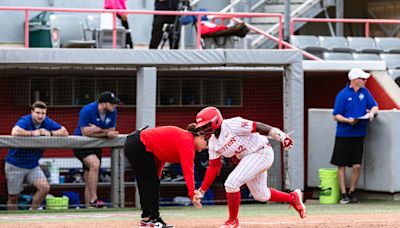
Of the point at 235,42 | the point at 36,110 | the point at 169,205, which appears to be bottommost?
the point at 169,205

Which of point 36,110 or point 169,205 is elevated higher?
point 36,110

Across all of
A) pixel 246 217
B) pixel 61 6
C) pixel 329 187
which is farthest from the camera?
pixel 61 6

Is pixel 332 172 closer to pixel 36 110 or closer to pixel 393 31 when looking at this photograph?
pixel 36 110

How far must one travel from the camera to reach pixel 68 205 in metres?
16.2

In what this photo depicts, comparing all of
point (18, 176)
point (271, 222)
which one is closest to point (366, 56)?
point (18, 176)

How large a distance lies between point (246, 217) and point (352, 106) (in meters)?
3.88

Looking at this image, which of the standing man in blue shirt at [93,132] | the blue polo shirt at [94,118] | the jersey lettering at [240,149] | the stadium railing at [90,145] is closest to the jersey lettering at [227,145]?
the jersey lettering at [240,149]

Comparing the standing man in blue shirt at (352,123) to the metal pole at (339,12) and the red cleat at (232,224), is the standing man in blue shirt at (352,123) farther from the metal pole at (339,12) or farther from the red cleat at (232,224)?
the metal pole at (339,12)

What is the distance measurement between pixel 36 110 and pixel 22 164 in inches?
36.7

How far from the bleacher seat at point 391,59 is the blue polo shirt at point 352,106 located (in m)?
4.82

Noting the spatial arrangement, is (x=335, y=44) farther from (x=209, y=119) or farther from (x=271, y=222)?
(x=209, y=119)

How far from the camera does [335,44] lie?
21891 mm

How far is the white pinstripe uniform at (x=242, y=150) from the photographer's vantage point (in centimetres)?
1092

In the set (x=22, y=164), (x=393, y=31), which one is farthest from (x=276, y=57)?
(x=393, y=31)
